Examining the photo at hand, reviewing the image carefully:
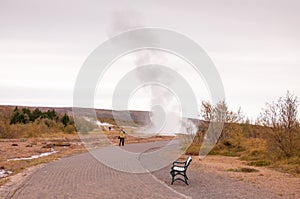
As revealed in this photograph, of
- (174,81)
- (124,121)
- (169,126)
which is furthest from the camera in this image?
(124,121)

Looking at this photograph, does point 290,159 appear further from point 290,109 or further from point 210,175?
point 210,175

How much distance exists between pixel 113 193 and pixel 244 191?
4561 mm

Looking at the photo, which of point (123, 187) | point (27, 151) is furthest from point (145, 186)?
point (27, 151)

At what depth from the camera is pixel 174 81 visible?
1973 inches

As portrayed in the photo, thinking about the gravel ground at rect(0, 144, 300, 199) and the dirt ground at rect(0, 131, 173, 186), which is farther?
the dirt ground at rect(0, 131, 173, 186)

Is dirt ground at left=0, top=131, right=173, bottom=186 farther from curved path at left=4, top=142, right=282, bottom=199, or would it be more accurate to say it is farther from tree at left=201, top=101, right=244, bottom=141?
tree at left=201, top=101, right=244, bottom=141

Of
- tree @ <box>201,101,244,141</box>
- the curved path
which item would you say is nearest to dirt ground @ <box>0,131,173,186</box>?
the curved path

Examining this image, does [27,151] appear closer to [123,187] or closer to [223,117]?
[223,117]

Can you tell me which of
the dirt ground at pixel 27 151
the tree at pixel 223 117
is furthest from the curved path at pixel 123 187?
the tree at pixel 223 117

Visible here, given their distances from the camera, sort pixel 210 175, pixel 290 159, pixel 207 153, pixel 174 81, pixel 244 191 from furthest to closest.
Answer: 1. pixel 174 81
2. pixel 207 153
3. pixel 290 159
4. pixel 210 175
5. pixel 244 191

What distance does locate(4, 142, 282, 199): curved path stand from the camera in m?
11.8

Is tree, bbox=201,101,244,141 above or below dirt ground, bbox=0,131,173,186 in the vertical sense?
above

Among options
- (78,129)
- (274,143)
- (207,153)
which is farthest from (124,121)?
(274,143)

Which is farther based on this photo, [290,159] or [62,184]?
[290,159]
